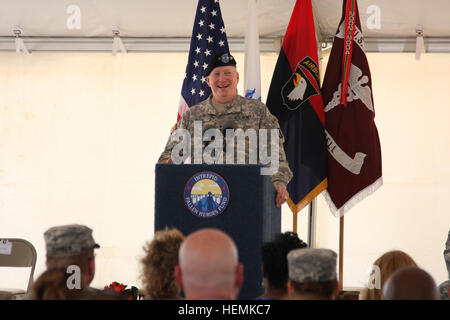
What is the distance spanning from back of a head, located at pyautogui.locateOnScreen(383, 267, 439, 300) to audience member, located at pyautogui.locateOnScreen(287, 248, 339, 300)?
293 mm

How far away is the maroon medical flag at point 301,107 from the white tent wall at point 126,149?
62 cm

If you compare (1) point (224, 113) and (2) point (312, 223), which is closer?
(1) point (224, 113)

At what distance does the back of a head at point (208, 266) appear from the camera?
1.87m

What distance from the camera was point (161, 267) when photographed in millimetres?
2449

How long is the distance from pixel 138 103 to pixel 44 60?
97cm

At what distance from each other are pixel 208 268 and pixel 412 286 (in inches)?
23.2

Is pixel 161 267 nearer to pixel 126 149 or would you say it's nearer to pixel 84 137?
pixel 126 149

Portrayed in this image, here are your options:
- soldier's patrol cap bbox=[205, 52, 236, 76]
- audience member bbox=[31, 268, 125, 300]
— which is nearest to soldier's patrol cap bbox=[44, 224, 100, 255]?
audience member bbox=[31, 268, 125, 300]

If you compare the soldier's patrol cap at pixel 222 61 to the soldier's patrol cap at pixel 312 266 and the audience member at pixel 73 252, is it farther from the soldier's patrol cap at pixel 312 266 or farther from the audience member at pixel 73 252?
the soldier's patrol cap at pixel 312 266

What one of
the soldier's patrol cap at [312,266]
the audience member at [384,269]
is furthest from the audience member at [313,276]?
the audience member at [384,269]

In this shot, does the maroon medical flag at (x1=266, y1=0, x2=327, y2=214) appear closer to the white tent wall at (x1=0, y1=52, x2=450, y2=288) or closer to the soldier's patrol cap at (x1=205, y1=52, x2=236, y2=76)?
the white tent wall at (x1=0, y1=52, x2=450, y2=288)

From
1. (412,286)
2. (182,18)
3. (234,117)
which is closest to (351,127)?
(234,117)

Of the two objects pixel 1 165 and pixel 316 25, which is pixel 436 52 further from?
pixel 1 165

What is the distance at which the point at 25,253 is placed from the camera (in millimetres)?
4863
